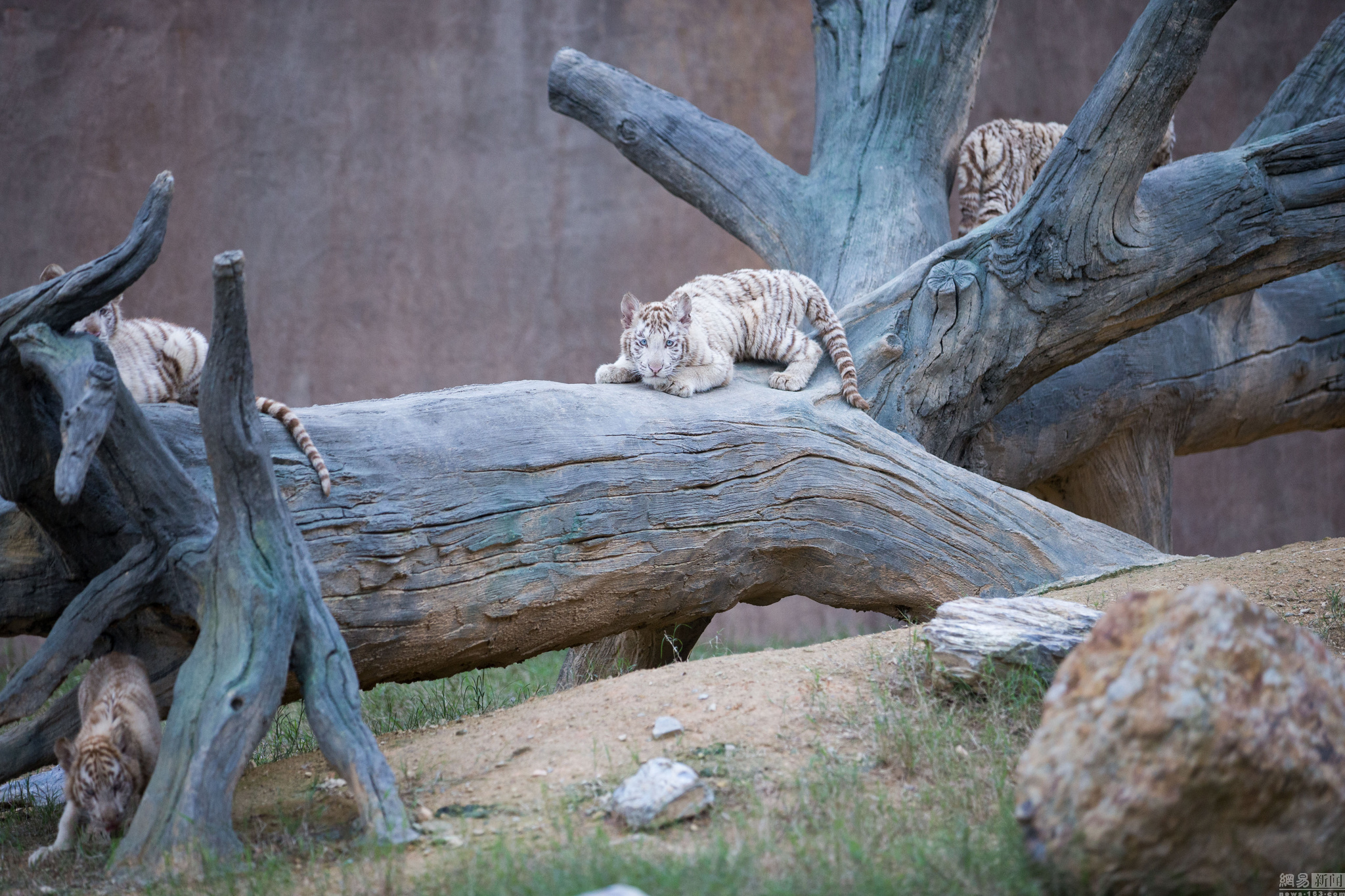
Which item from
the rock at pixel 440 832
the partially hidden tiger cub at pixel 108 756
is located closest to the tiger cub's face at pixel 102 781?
the partially hidden tiger cub at pixel 108 756

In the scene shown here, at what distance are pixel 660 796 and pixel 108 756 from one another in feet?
5.82

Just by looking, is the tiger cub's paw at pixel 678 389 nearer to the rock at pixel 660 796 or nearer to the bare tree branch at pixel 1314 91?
the rock at pixel 660 796

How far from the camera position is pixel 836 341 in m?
5.63

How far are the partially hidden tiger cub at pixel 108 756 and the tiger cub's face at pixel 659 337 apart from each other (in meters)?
2.58

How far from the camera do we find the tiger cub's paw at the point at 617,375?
213 inches

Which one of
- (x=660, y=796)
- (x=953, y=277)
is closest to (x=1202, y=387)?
(x=953, y=277)

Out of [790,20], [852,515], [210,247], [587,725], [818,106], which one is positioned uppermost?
[790,20]

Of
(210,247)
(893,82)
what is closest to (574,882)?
(893,82)

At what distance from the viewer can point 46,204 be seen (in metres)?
9.73

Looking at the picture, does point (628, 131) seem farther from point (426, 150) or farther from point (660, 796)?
point (660, 796)

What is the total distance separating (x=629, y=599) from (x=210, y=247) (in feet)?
24.3

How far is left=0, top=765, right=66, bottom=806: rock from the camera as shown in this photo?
4.36 m

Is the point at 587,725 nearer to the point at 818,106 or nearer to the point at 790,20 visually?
the point at 818,106

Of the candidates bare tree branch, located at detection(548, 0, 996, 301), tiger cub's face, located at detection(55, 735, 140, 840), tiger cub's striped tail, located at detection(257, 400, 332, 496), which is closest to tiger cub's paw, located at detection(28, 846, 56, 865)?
tiger cub's face, located at detection(55, 735, 140, 840)
